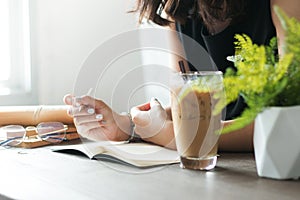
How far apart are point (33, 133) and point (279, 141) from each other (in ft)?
2.21

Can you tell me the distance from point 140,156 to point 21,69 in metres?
1.14

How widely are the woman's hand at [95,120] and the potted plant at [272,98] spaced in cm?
44

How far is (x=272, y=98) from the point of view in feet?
2.69

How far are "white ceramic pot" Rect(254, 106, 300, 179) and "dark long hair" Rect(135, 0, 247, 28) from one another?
0.52 m

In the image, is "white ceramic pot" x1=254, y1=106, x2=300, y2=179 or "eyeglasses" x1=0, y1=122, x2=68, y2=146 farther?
"eyeglasses" x1=0, y1=122, x2=68, y2=146

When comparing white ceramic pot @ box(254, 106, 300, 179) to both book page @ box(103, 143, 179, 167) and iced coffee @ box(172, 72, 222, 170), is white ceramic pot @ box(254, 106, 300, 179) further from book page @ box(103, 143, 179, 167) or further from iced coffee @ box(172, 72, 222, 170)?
book page @ box(103, 143, 179, 167)

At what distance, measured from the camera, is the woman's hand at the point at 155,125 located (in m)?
1.14

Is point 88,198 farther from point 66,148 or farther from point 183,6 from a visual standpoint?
point 183,6

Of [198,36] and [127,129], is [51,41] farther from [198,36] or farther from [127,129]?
[127,129]

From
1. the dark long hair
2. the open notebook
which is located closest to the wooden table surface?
the open notebook

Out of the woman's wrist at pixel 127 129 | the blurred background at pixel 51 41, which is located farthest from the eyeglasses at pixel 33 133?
the blurred background at pixel 51 41

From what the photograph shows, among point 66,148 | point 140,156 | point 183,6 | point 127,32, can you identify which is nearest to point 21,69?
point 127,32

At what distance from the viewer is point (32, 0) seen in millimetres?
2021

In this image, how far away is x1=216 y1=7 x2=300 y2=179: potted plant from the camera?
0.77 meters
